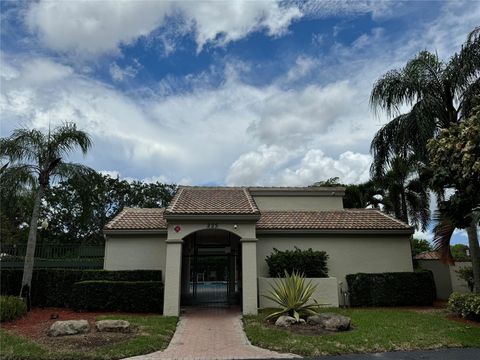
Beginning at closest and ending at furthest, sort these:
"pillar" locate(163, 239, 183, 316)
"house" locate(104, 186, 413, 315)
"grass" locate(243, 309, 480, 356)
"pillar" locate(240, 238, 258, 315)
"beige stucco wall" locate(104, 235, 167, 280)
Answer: "grass" locate(243, 309, 480, 356) → "pillar" locate(163, 239, 183, 316) → "pillar" locate(240, 238, 258, 315) → "house" locate(104, 186, 413, 315) → "beige stucco wall" locate(104, 235, 167, 280)

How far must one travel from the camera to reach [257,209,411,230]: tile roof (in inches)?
676

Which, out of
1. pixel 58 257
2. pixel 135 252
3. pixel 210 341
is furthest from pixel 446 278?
pixel 58 257

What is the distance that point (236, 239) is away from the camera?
1880 cm

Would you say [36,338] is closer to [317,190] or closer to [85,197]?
[85,197]

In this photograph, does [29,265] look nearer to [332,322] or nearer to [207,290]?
[207,290]

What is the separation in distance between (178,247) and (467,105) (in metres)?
12.2

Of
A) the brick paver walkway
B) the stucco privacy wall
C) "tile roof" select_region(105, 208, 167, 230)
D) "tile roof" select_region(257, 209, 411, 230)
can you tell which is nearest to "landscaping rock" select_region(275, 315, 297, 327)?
the brick paver walkway

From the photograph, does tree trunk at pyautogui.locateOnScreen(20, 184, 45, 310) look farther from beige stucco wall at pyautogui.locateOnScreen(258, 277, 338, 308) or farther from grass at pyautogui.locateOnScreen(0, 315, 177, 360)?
beige stucco wall at pyautogui.locateOnScreen(258, 277, 338, 308)

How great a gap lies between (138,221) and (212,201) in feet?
12.7

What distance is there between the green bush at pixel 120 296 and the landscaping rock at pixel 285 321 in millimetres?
4979

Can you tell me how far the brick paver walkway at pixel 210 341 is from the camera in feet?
27.6

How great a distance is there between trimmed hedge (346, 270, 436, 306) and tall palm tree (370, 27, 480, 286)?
2892 millimetres

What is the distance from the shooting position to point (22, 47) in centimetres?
1270

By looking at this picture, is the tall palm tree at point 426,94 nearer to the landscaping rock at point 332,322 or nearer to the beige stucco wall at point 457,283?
the beige stucco wall at point 457,283
